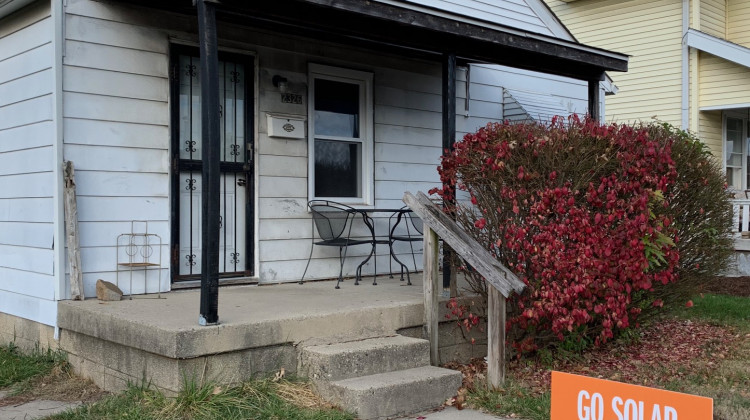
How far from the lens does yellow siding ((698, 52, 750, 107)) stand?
14677 millimetres

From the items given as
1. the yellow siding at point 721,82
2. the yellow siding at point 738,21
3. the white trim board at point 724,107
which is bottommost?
the white trim board at point 724,107

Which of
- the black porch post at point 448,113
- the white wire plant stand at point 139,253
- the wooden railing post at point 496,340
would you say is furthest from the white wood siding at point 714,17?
the white wire plant stand at point 139,253

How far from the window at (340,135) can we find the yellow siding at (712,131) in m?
10.2

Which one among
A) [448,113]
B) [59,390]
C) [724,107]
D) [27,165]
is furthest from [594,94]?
[724,107]

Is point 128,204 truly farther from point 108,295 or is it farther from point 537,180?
point 537,180

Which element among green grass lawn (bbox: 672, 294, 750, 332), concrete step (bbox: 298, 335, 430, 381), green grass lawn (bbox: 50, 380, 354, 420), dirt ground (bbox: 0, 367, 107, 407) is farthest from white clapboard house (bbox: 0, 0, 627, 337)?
green grass lawn (bbox: 672, 294, 750, 332)

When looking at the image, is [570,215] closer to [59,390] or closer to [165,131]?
[165,131]

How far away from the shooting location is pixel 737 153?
1641cm

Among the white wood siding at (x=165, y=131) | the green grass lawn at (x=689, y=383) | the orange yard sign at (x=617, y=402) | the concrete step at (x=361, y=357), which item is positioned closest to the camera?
the orange yard sign at (x=617, y=402)

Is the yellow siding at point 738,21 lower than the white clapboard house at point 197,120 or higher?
higher

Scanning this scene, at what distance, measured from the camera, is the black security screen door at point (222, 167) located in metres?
6.62

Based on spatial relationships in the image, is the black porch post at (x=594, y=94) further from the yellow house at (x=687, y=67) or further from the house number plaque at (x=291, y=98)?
the yellow house at (x=687, y=67)

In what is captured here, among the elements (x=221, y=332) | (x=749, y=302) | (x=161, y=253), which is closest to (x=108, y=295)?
(x=161, y=253)

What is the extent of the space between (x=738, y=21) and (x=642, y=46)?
6.80ft
